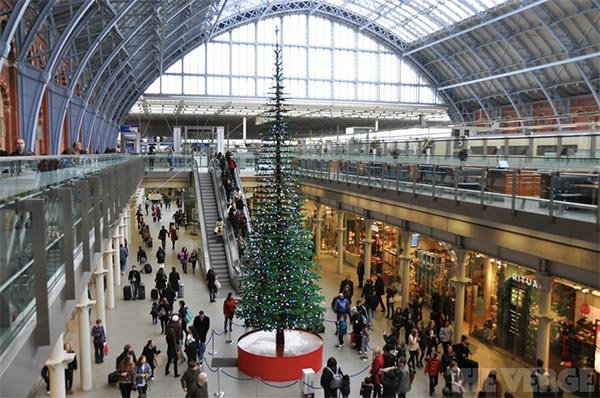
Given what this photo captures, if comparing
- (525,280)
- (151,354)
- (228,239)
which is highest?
(525,280)

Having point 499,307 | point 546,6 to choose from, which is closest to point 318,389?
point 499,307

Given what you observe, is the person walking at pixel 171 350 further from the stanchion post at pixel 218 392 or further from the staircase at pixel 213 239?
the staircase at pixel 213 239

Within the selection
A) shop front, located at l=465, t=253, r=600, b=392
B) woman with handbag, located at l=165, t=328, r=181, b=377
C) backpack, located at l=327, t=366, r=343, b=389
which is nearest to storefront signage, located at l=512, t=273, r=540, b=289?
Result: shop front, located at l=465, t=253, r=600, b=392

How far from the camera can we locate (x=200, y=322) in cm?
1430

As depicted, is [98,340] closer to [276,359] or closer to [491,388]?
[276,359]

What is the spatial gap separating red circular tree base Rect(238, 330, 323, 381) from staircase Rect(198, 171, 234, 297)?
6.32 metres

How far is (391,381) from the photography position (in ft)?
37.0

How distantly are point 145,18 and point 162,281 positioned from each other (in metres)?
16.7

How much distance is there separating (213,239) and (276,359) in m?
11.6

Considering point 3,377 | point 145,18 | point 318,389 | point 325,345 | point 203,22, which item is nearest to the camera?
point 3,377

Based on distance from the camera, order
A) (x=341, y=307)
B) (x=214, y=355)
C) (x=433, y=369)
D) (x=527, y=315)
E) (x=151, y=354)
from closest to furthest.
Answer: (x=433, y=369)
(x=151, y=354)
(x=214, y=355)
(x=527, y=315)
(x=341, y=307)

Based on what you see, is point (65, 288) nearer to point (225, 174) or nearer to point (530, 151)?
point (530, 151)

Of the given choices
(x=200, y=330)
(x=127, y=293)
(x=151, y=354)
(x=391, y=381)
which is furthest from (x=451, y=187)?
(x=127, y=293)

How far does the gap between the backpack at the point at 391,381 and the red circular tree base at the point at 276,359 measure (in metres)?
2.74
